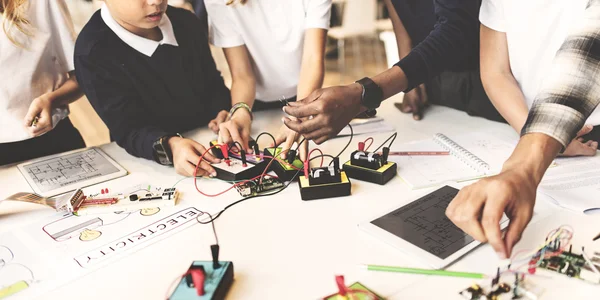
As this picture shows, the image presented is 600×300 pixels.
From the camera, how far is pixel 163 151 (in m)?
1.15

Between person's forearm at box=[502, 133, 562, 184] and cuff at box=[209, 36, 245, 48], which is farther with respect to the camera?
cuff at box=[209, 36, 245, 48]

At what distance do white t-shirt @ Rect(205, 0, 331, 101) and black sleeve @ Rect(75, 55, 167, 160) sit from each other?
351 mm

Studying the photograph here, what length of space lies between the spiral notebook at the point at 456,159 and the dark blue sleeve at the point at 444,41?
170 mm

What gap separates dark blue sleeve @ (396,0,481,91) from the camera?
1191 mm

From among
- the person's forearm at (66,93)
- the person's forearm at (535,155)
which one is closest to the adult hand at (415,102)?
the person's forearm at (535,155)

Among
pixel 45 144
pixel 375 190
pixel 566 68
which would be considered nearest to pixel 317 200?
pixel 375 190

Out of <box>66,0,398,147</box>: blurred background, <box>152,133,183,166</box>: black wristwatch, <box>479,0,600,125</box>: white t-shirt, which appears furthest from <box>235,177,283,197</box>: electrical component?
<box>66,0,398,147</box>: blurred background

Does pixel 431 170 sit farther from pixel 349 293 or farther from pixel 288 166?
pixel 349 293

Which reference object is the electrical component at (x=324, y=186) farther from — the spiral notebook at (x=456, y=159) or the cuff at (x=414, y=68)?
the cuff at (x=414, y=68)

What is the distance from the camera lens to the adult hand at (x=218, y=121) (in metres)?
1.39

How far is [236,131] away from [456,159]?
0.56 m

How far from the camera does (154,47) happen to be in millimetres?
1342

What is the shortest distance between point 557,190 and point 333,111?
48 centimetres

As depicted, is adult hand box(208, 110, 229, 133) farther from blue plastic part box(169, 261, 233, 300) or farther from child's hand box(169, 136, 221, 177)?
blue plastic part box(169, 261, 233, 300)
